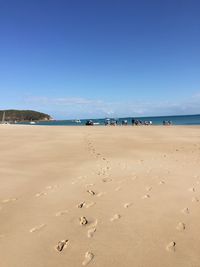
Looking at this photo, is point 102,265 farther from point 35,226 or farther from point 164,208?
point 164,208

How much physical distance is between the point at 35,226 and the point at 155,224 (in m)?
2.27

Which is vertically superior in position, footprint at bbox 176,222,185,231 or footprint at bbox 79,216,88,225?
footprint at bbox 176,222,185,231

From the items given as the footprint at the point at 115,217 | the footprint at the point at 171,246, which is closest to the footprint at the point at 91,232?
the footprint at the point at 115,217

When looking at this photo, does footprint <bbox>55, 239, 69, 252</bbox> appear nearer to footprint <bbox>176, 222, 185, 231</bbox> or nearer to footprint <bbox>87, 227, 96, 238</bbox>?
footprint <bbox>87, 227, 96, 238</bbox>

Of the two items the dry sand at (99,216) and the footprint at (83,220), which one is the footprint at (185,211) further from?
the footprint at (83,220)

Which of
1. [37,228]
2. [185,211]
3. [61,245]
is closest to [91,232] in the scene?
[61,245]

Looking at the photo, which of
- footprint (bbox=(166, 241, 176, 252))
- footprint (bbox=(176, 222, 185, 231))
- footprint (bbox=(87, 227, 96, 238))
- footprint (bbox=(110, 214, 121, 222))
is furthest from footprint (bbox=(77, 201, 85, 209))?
footprint (bbox=(166, 241, 176, 252))

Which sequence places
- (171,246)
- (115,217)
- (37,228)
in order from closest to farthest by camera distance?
(171,246) < (37,228) < (115,217)

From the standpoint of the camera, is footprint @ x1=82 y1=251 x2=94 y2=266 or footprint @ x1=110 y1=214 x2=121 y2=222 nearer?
footprint @ x1=82 y1=251 x2=94 y2=266

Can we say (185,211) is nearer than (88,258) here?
No

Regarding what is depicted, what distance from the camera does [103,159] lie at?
12.7 m

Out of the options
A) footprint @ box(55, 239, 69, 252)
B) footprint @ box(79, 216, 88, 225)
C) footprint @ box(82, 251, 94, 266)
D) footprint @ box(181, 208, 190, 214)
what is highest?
footprint @ box(181, 208, 190, 214)

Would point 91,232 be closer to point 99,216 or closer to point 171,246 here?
point 99,216

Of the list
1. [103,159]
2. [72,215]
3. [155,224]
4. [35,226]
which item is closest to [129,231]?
[155,224]
